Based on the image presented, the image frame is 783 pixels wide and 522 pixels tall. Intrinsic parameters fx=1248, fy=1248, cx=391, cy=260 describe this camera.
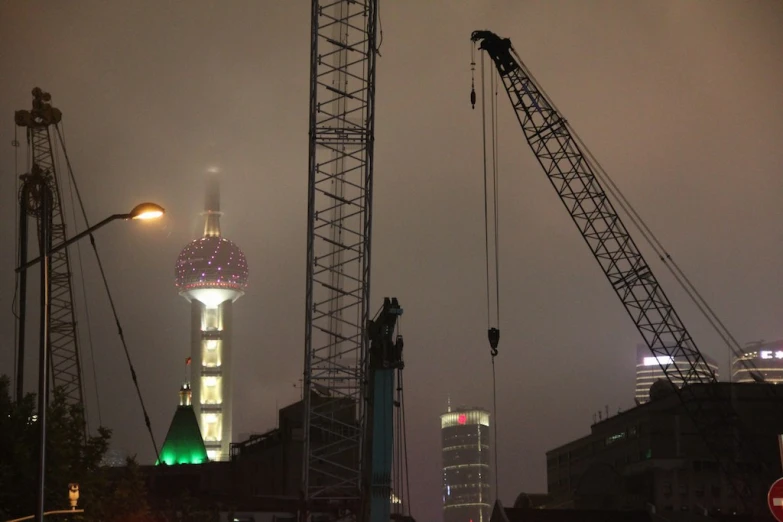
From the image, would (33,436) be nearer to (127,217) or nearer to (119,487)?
(119,487)

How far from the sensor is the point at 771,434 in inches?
5541

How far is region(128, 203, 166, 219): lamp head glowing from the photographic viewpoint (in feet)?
96.5

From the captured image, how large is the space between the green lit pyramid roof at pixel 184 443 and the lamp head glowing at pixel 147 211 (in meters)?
140

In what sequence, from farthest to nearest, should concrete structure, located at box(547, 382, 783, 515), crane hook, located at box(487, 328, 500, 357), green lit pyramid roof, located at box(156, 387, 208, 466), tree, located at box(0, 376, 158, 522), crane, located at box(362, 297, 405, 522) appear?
green lit pyramid roof, located at box(156, 387, 208, 466) → concrete structure, located at box(547, 382, 783, 515) → crane hook, located at box(487, 328, 500, 357) → crane, located at box(362, 297, 405, 522) → tree, located at box(0, 376, 158, 522)

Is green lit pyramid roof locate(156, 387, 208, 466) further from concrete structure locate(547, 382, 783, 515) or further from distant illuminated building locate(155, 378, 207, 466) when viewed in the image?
concrete structure locate(547, 382, 783, 515)

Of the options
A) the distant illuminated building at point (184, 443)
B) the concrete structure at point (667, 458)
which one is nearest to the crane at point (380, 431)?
the concrete structure at point (667, 458)

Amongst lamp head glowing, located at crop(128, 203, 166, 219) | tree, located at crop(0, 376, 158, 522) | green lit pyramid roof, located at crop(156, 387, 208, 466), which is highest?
green lit pyramid roof, located at crop(156, 387, 208, 466)

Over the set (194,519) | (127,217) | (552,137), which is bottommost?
(194,519)

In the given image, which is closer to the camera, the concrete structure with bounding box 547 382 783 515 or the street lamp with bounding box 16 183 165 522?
the street lamp with bounding box 16 183 165 522

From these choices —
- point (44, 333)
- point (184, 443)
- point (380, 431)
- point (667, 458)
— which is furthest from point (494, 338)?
point (184, 443)

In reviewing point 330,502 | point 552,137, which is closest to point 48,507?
point 330,502

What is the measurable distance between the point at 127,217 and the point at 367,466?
22616 mm

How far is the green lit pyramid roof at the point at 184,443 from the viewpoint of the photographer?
16738cm

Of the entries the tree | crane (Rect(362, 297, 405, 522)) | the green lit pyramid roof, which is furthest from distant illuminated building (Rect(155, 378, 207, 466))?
crane (Rect(362, 297, 405, 522))
